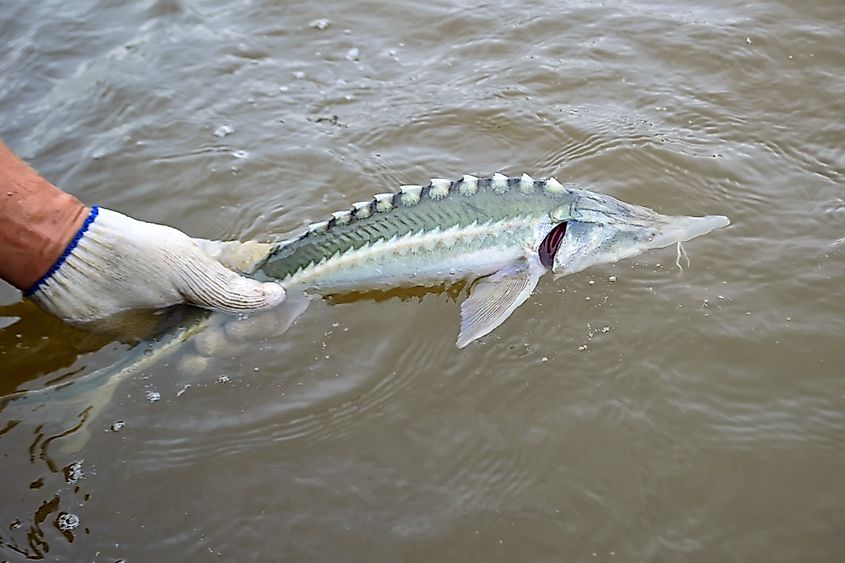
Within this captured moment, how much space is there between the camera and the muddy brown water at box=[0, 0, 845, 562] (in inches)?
114

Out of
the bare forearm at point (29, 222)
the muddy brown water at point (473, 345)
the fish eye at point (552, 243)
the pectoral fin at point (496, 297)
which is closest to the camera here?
the muddy brown water at point (473, 345)

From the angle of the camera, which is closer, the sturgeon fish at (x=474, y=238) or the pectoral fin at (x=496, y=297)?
the pectoral fin at (x=496, y=297)

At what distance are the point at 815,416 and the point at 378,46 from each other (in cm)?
369

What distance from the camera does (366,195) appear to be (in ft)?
14.6

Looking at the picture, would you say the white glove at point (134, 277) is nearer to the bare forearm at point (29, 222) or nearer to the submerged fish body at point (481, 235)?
the bare forearm at point (29, 222)

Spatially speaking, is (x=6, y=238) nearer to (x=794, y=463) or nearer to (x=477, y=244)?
(x=477, y=244)

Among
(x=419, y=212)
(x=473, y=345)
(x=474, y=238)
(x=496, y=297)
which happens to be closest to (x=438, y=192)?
(x=419, y=212)

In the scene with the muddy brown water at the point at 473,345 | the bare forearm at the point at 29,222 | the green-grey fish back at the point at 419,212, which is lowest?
the muddy brown water at the point at 473,345

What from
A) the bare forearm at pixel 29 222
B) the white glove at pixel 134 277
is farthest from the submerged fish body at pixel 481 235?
the bare forearm at pixel 29 222

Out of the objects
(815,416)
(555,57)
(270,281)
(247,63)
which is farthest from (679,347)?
(247,63)

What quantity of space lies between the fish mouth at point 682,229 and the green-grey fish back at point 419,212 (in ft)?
1.43

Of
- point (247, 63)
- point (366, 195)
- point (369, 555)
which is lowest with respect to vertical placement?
point (369, 555)

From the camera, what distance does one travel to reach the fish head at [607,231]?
3.62 meters

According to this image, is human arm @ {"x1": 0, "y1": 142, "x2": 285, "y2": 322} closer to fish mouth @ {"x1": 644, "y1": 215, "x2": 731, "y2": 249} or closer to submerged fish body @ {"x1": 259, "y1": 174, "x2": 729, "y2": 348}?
submerged fish body @ {"x1": 259, "y1": 174, "x2": 729, "y2": 348}
